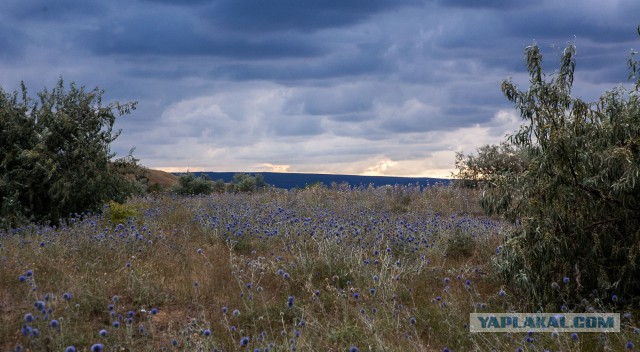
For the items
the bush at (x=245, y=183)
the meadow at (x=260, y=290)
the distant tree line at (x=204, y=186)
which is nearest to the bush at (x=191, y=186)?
the distant tree line at (x=204, y=186)

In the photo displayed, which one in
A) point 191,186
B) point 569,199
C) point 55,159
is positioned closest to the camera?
point 569,199

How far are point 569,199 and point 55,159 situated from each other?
37.8ft

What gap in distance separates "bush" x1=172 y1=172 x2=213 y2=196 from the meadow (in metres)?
14.3

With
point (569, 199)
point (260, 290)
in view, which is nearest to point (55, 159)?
point (260, 290)

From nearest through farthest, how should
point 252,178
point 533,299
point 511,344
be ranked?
point 511,344, point 533,299, point 252,178

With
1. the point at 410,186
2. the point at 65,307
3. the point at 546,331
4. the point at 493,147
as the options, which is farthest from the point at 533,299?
the point at 493,147

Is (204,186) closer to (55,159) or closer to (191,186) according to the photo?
(191,186)

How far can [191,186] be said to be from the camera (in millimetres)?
25953

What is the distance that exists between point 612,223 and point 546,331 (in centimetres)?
189

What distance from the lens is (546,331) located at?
5.73 meters

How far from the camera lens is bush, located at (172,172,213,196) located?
2586cm

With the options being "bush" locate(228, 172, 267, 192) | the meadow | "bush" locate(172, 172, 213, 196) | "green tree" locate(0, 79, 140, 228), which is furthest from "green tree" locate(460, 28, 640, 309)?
"bush" locate(172, 172, 213, 196)

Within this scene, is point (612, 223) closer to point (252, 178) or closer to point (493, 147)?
point (493, 147)

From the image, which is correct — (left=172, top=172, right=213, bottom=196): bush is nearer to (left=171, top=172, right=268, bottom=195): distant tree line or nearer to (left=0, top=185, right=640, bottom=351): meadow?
(left=171, top=172, right=268, bottom=195): distant tree line
